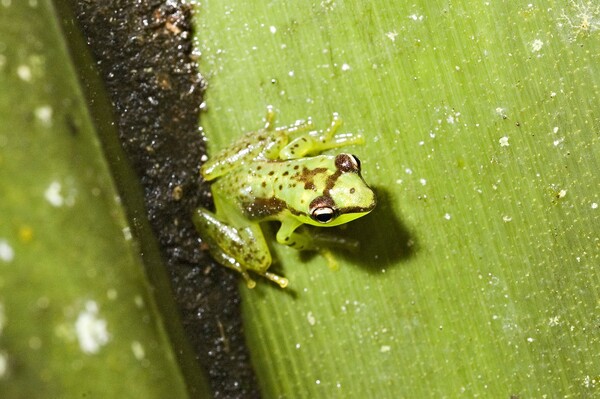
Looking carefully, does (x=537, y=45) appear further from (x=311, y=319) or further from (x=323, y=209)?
(x=311, y=319)

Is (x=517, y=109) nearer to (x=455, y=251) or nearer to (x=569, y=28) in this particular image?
(x=569, y=28)

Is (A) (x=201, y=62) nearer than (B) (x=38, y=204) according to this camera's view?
No

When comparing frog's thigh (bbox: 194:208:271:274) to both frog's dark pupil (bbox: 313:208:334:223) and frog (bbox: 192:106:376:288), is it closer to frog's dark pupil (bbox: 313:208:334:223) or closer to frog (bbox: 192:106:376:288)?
frog (bbox: 192:106:376:288)

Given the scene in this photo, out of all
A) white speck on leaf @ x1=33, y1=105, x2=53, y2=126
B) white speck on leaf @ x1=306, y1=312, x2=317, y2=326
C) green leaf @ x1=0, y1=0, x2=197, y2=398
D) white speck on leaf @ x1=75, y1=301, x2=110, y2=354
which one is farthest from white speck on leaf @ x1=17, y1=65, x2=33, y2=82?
white speck on leaf @ x1=306, y1=312, x2=317, y2=326

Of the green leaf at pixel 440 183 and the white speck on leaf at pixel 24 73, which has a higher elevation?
the white speck on leaf at pixel 24 73

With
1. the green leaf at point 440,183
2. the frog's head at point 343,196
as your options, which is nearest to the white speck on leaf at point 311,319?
the green leaf at point 440,183

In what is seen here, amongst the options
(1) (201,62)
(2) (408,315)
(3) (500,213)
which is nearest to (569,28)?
(3) (500,213)

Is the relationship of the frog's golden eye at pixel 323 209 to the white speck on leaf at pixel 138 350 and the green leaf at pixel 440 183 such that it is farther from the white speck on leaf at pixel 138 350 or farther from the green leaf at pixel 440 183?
the white speck on leaf at pixel 138 350

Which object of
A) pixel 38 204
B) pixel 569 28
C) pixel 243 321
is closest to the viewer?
pixel 38 204
